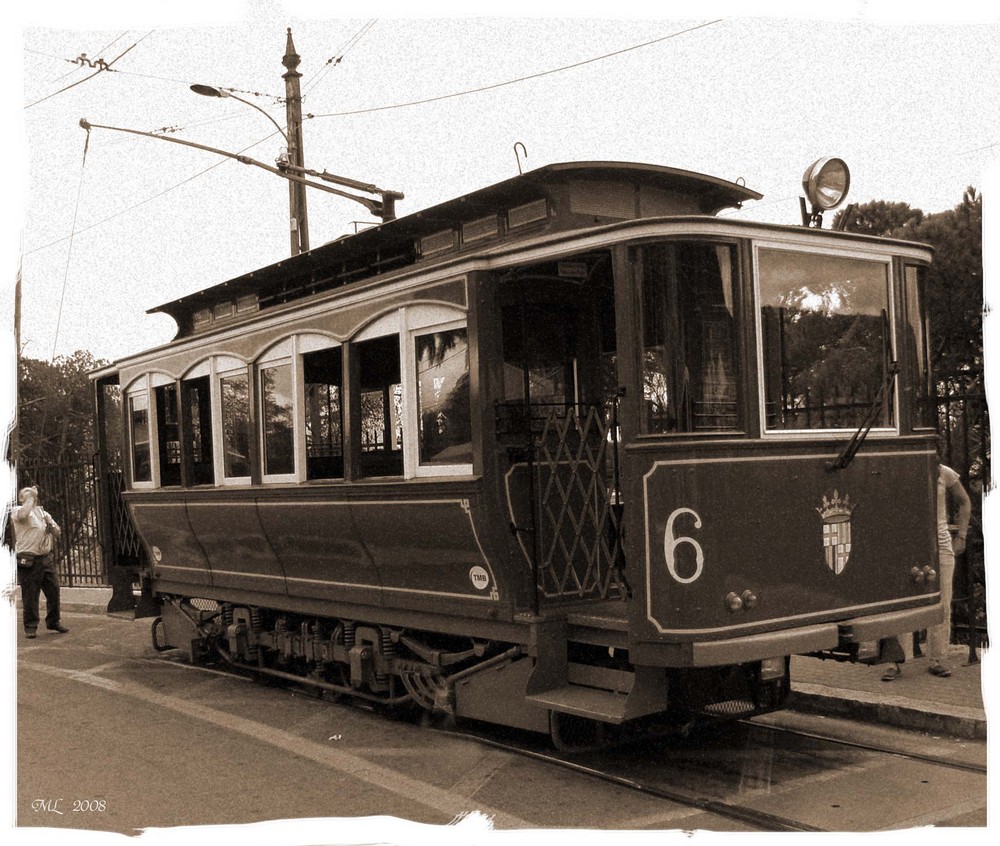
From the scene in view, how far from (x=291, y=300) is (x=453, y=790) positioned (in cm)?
470

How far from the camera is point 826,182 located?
22.7 feet

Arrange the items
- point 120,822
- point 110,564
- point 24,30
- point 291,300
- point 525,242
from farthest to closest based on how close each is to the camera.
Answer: point 110,564, point 291,300, point 525,242, point 120,822, point 24,30

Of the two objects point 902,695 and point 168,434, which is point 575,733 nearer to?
point 902,695

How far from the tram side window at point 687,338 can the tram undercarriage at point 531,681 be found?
141 cm

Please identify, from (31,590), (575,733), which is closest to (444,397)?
(575,733)

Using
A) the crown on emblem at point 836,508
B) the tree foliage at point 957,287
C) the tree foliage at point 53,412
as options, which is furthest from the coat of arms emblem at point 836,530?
the tree foliage at point 53,412

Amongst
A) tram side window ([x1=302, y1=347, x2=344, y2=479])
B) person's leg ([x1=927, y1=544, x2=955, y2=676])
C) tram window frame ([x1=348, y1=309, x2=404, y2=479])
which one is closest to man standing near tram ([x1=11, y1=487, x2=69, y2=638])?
tram side window ([x1=302, y1=347, x2=344, y2=479])

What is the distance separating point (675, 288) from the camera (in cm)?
616

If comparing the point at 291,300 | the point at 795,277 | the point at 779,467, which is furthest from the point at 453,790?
the point at 291,300

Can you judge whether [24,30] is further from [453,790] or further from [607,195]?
[453,790]

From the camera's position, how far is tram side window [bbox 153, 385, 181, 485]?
10.8 m

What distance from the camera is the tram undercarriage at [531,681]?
6.47 metres

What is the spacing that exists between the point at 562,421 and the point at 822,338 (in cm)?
172

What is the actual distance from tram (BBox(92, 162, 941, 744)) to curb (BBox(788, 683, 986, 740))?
705 mm
